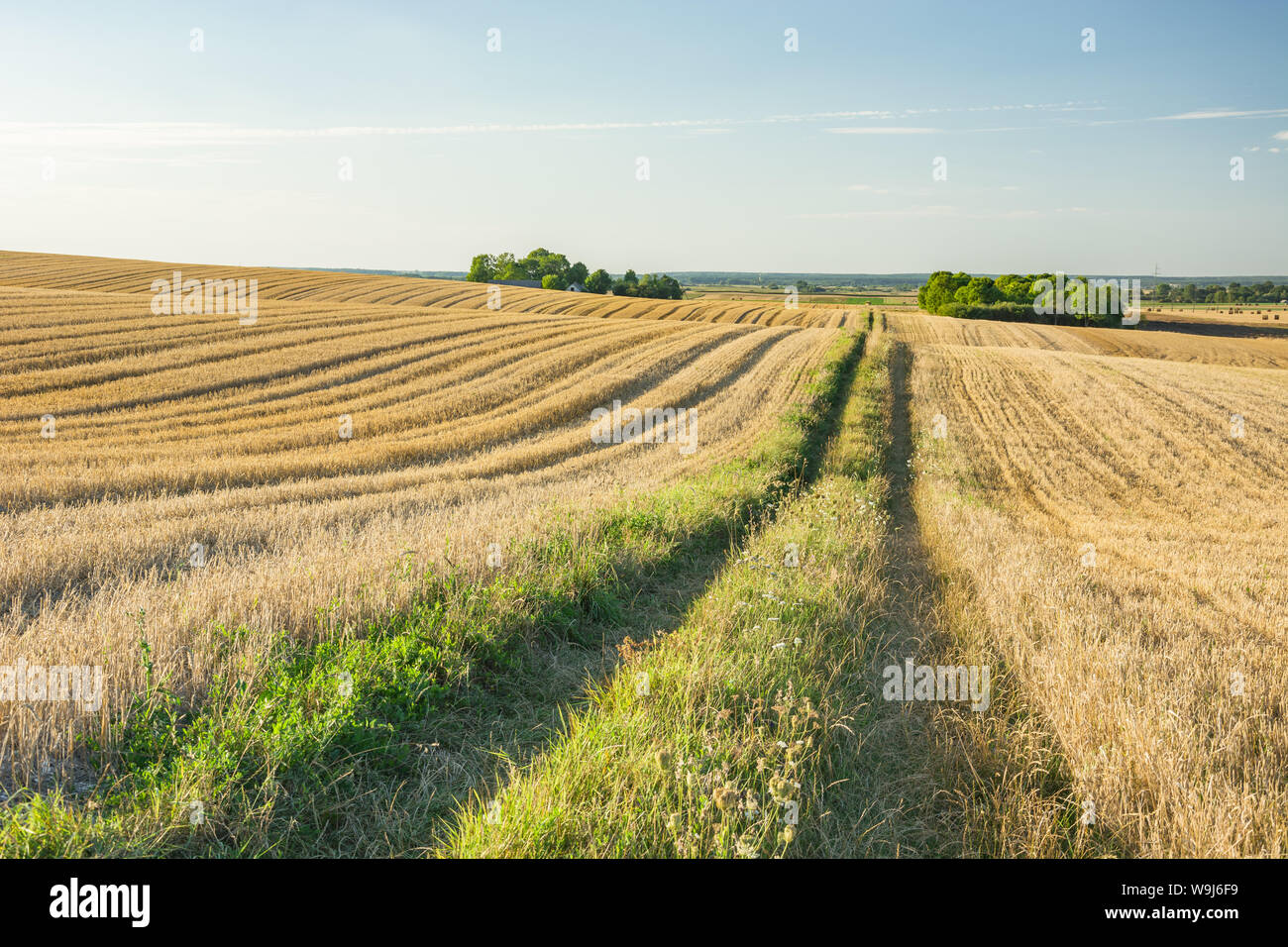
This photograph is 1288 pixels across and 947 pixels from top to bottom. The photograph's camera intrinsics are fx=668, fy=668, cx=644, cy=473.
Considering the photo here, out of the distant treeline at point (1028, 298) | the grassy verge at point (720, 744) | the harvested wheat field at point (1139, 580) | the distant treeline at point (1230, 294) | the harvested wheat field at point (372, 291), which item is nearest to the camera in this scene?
the grassy verge at point (720, 744)

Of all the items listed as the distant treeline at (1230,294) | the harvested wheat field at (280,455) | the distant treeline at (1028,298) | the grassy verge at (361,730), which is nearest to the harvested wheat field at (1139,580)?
the grassy verge at (361,730)

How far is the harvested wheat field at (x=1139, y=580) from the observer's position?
3.74m

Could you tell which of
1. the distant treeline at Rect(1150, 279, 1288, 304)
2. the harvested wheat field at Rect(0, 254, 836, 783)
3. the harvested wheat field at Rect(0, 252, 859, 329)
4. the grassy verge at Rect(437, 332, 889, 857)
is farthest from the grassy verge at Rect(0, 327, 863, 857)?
the distant treeline at Rect(1150, 279, 1288, 304)

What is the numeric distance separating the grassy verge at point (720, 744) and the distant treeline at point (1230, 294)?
147m

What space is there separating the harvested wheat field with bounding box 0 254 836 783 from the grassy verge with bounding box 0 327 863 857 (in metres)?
0.35

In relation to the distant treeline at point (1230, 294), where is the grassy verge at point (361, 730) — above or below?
below

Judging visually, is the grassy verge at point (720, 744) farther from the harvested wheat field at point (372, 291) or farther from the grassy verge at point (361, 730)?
the harvested wheat field at point (372, 291)

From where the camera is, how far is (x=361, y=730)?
422 cm

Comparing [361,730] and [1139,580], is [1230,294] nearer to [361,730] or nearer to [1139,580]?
[1139,580]

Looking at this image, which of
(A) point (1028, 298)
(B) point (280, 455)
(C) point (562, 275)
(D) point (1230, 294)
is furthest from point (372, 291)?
(D) point (1230, 294)

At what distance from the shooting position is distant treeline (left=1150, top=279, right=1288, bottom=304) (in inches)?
4550

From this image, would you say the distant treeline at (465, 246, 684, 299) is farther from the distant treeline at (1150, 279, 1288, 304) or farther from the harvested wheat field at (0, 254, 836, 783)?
the distant treeline at (1150, 279, 1288, 304)

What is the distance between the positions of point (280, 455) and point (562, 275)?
104 metres

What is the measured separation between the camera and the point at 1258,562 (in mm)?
9375
